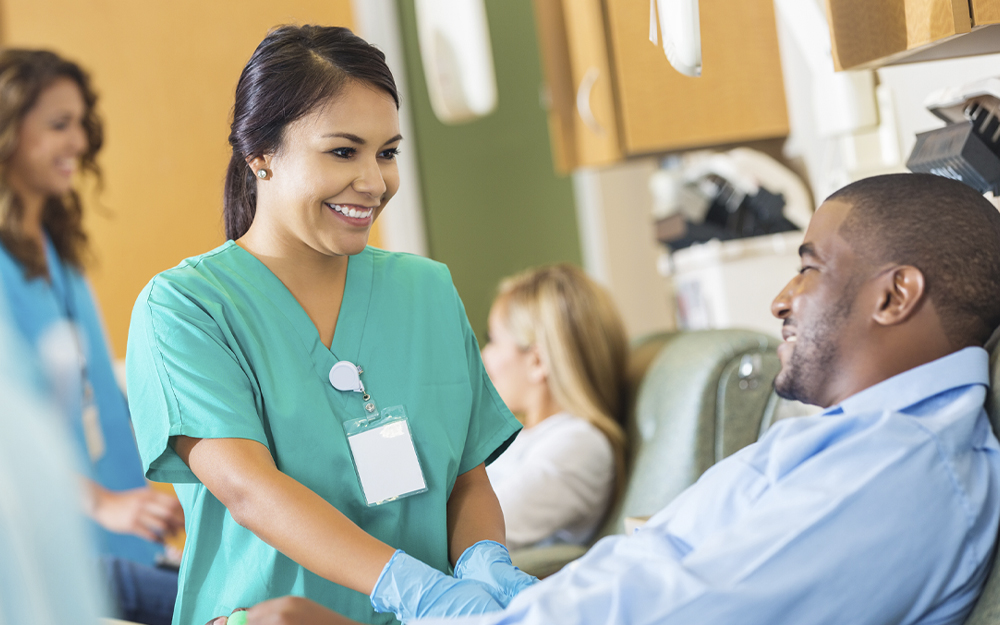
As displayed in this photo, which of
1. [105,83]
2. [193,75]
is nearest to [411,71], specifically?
[193,75]

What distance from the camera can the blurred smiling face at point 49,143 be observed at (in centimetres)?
239

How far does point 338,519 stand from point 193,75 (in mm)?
2826

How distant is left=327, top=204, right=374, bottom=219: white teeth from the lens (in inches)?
44.9

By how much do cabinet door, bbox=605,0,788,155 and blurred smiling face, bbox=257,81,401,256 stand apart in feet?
4.03

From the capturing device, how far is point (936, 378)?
1.01 m

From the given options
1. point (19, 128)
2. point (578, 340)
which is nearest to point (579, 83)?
point (578, 340)

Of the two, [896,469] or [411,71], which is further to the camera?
[411,71]

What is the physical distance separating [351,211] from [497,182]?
2.26 meters

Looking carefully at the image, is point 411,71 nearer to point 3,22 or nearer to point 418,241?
point 418,241

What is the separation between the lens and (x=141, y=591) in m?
1.91

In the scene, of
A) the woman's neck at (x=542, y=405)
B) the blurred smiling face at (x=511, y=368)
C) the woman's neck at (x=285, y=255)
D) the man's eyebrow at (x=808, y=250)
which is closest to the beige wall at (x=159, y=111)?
the blurred smiling face at (x=511, y=368)

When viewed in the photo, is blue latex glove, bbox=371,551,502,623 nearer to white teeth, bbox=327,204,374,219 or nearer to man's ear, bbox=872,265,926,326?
white teeth, bbox=327,204,374,219

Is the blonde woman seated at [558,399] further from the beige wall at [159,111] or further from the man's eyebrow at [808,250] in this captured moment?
the beige wall at [159,111]

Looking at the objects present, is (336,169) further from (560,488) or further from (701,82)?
(701,82)
